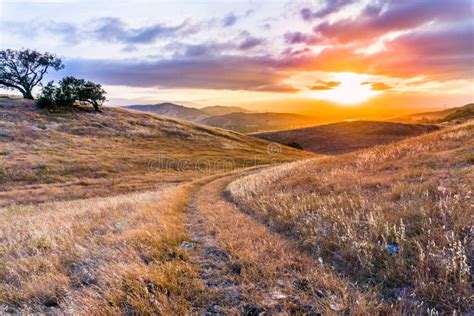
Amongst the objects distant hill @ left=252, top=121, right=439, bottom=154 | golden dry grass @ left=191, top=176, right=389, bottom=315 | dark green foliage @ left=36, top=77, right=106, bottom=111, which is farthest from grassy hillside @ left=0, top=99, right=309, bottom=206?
distant hill @ left=252, top=121, right=439, bottom=154

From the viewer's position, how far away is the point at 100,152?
40.0 metres

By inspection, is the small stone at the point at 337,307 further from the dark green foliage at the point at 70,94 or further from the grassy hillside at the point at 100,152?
the dark green foliage at the point at 70,94

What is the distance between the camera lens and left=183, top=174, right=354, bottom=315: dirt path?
12.3ft

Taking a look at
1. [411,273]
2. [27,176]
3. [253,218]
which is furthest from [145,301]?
[27,176]

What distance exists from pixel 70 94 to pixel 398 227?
232 feet

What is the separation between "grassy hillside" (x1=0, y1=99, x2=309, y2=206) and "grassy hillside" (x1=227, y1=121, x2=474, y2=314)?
20634 mm

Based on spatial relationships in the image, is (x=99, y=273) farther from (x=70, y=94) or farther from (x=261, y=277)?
(x=70, y=94)

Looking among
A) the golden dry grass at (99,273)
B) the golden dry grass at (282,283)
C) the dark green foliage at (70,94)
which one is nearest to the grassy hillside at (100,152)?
the dark green foliage at (70,94)

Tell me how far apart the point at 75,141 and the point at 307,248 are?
154 feet

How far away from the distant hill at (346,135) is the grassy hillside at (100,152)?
25793mm

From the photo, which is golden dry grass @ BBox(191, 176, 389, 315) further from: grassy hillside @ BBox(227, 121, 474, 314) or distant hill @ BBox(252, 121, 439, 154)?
distant hill @ BBox(252, 121, 439, 154)

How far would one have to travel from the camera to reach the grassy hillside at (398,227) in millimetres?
3701

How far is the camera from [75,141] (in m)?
43.5

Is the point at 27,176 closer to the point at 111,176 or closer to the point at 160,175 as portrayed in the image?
the point at 111,176
